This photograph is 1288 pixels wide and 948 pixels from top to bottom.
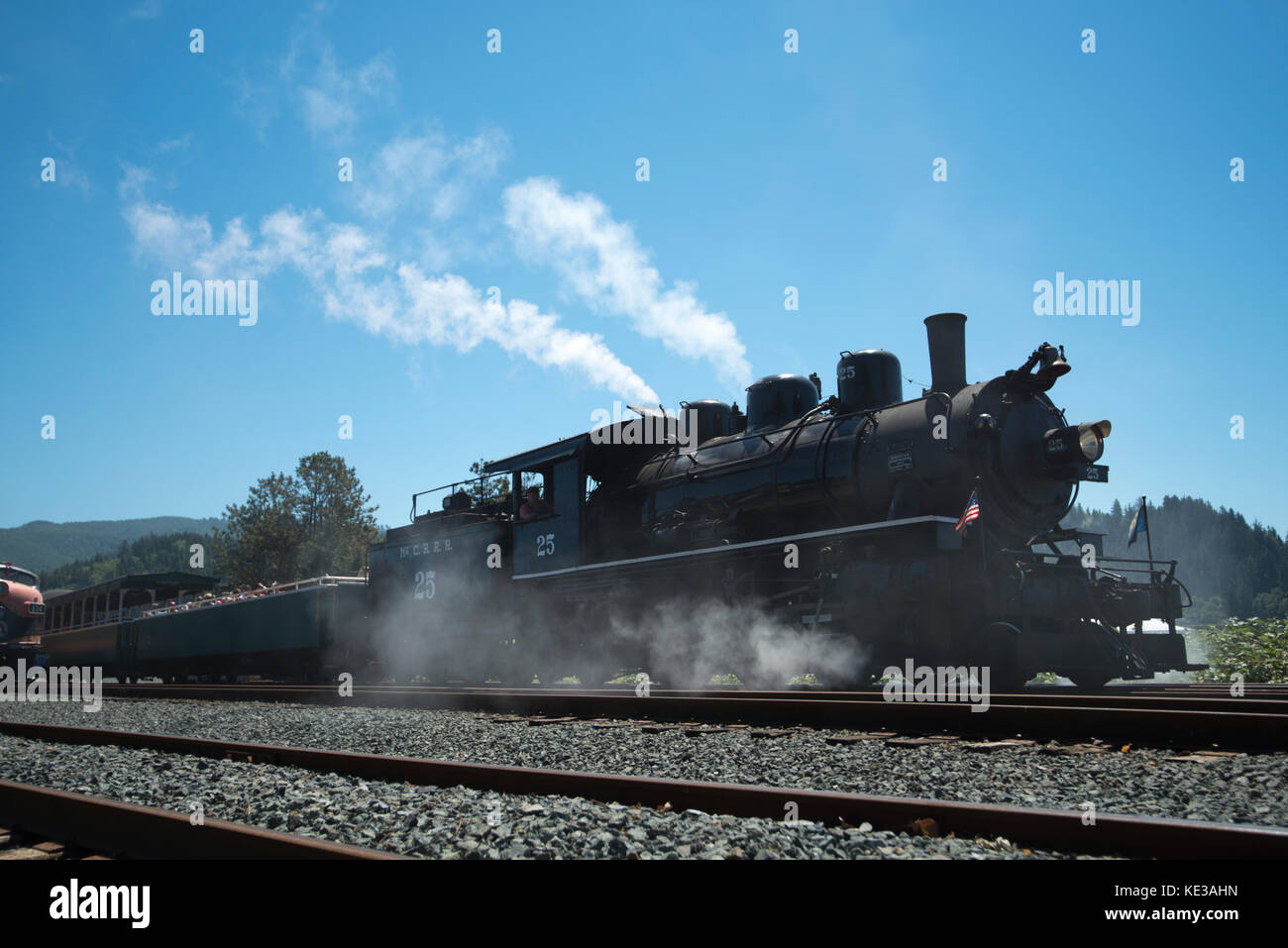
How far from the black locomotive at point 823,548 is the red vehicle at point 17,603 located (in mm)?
14699

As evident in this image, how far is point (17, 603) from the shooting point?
72.6 feet

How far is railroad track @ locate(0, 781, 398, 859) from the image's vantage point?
9.57 ft

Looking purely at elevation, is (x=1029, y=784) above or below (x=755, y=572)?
below

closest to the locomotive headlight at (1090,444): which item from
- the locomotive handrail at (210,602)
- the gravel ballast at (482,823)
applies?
the gravel ballast at (482,823)

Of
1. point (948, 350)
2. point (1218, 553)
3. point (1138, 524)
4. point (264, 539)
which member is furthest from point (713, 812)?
point (1218, 553)

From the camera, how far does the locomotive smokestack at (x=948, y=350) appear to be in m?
10.2

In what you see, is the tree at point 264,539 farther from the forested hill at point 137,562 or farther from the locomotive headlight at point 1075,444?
the forested hill at point 137,562

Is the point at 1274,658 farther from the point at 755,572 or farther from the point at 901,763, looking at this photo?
the point at 901,763

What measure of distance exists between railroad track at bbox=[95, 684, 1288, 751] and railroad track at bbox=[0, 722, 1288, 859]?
2.34m
